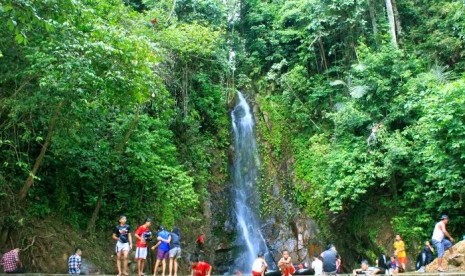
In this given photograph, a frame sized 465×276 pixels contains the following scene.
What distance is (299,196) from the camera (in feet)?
68.2

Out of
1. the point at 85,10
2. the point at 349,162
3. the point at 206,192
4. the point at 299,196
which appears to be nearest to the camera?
the point at 85,10

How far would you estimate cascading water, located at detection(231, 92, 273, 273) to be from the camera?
64.7 feet

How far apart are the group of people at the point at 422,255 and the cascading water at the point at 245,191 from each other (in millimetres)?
5809

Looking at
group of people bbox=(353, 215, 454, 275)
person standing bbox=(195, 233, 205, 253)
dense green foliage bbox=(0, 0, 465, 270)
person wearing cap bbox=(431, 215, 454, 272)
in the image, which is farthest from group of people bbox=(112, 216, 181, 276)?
person wearing cap bbox=(431, 215, 454, 272)

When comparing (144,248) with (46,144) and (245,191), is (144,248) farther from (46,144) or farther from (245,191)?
(245,191)

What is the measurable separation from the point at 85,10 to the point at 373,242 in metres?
13.3

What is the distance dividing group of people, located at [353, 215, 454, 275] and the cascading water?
19.1ft

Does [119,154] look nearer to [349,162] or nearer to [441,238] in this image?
[349,162]

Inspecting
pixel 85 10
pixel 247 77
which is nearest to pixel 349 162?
pixel 247 77

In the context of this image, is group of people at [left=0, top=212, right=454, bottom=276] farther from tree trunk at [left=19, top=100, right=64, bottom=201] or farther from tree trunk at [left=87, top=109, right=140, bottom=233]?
tree trunk at [left=87, top=109, right=140, bottom=233]

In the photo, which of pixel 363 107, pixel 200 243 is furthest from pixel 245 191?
pixel 363 107

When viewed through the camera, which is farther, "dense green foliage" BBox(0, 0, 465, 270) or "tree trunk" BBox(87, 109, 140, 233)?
"tree trunk" BBox(87, 109, 140, 233)

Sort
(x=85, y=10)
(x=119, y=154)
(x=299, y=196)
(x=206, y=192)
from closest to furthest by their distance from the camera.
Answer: (x=85, y=10) < (x=119, y=154) < (x=206, y=192) < (x=299, y=196)

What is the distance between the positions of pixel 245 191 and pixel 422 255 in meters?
9.02
